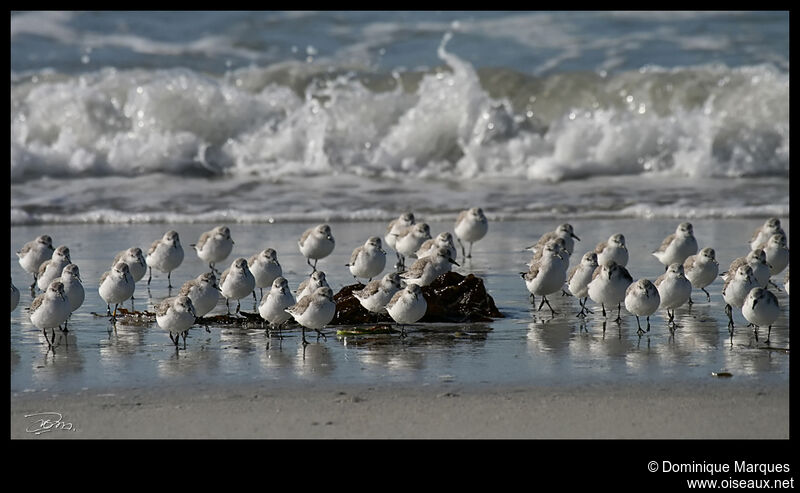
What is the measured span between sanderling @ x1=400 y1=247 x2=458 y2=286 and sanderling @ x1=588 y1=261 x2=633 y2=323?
1.43 metres

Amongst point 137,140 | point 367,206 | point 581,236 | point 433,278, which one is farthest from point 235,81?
point 433,278

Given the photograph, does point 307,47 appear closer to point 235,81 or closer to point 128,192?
point 235,81

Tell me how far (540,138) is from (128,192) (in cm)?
674

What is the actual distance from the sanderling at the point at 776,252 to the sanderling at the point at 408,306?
3.51 meters

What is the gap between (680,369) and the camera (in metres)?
6.83

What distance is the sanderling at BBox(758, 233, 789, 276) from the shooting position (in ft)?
32.2

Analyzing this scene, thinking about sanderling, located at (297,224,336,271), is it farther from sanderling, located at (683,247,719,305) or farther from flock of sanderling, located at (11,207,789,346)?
sanderling, located at (683,247,719,305)

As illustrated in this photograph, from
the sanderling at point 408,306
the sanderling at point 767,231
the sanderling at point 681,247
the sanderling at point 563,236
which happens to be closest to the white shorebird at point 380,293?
the sanderling at point 408,306

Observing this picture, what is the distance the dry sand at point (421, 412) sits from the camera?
5.67 metres

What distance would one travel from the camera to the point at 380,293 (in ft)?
26.9
